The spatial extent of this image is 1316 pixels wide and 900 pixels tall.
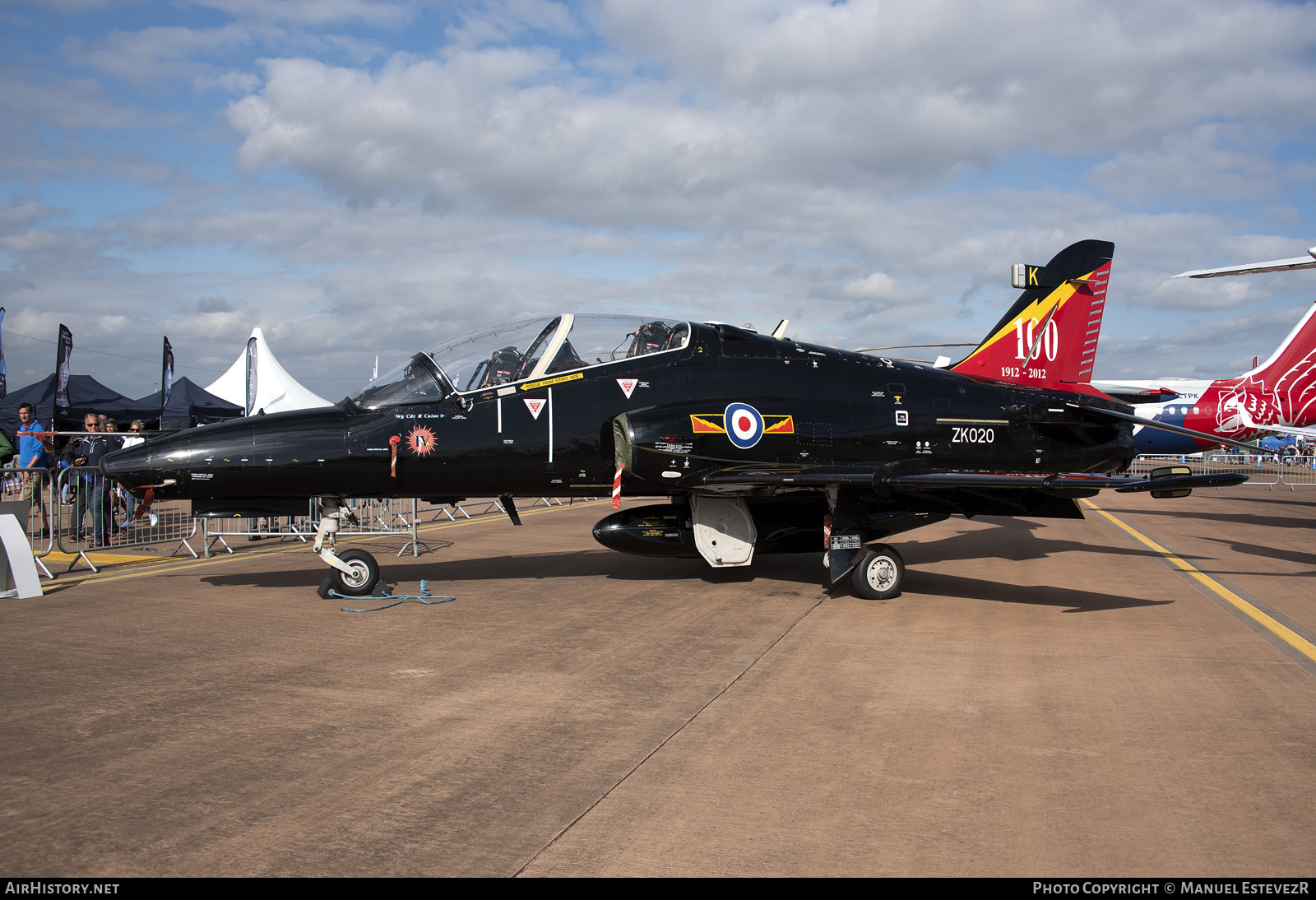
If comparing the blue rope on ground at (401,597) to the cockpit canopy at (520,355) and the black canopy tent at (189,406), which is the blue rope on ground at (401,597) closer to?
the cockpit canopy at (520,355)

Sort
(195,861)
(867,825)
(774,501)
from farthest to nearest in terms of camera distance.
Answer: (774,501) < (867,825) < (195,861)

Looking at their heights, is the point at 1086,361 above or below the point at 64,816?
above

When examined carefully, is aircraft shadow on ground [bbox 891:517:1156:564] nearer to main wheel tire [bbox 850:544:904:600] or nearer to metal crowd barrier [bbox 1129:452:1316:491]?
main wheel tire [bbox 850:544:904:600]

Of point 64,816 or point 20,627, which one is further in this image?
point 20,627

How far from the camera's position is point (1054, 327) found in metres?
12.0

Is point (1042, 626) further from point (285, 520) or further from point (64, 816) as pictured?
point (285, 520)

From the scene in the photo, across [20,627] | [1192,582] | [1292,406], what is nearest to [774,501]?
[1192,582]

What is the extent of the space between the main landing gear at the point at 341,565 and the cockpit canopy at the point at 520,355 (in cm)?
115

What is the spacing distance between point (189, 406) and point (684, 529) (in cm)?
2530

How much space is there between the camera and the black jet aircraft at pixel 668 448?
Result: 25.9 feet

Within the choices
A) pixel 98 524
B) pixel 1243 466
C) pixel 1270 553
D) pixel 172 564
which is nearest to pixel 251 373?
pixel 98 524

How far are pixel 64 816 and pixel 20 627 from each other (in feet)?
15.2

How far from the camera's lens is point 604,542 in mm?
9320

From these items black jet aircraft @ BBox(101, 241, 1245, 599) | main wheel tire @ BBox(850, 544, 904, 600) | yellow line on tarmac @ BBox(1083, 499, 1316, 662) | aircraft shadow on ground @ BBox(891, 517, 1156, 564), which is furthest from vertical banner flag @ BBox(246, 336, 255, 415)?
yellow line on tarmac @ BBox(1083, 499, 1316, 662)
